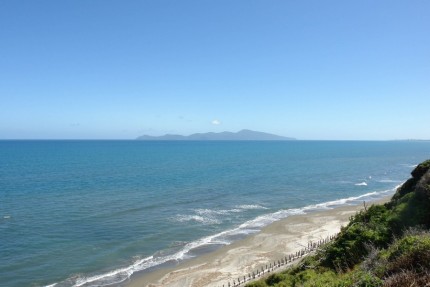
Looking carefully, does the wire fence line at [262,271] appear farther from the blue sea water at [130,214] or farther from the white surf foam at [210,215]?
the white surf foam at [210,215]

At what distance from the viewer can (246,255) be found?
40.7 m

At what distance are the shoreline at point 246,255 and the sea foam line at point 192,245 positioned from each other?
1.15 m

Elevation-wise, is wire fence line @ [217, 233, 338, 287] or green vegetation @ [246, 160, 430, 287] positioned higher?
green vegetation @ [246, 160, 430, 287]

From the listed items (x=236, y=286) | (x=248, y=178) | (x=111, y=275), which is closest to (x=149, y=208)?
(x=111, y=275)

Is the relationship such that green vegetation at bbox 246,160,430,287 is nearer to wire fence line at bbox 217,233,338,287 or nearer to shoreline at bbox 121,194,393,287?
wire fence line at bbox 217,233,338,287

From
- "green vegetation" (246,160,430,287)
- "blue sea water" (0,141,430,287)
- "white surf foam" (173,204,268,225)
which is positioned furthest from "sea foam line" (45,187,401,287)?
"green vegetation" (246,160,430,287)

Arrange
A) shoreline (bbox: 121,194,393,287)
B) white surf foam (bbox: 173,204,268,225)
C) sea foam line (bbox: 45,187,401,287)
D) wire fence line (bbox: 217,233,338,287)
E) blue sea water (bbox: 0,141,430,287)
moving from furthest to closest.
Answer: white surf foam (bbox: 173,204,268,225), blue sea water (bbox: 0,141,430,287), shoreline (bbox: 121,194,393,287), sea foam line (bbox: 45,187,401,287), wire fence line (bbox: 217,233,338,287)

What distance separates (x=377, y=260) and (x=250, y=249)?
2524 cm

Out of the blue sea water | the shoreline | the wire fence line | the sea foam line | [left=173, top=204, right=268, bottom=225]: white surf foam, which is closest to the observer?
the wire fence line

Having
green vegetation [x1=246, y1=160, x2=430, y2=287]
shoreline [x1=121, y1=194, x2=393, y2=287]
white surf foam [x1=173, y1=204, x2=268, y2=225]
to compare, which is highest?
green vegetation [x1=246, y1=160, x2=430, y2=287]

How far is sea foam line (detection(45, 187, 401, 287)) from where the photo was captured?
33.6 meters

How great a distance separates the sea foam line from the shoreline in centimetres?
115

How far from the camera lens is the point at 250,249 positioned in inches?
1684

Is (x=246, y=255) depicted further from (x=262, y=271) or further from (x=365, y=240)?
(x=365, y=240)
